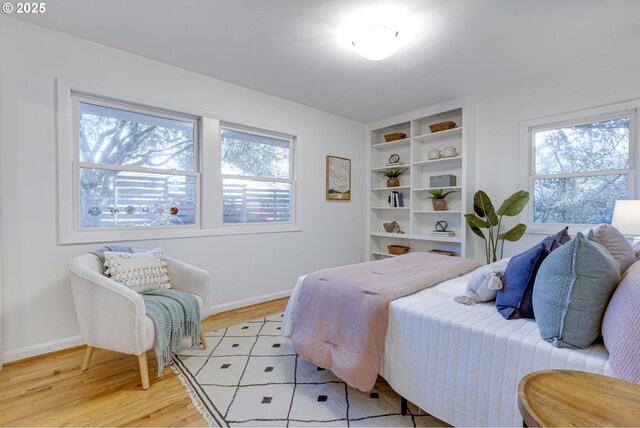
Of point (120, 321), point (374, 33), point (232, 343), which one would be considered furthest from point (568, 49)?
point (120, 321)

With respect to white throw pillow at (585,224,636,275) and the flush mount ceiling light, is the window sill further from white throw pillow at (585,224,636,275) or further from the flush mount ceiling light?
white throw pillow at (585,224,636,275)

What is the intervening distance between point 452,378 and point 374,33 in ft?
7.02

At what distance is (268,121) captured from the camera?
3.49 metres

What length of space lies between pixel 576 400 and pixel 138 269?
2.43 m

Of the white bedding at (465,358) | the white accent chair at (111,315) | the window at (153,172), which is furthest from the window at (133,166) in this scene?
the white bedding at (465,358)

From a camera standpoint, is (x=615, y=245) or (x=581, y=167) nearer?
(x=615, y=245)

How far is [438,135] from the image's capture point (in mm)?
3896

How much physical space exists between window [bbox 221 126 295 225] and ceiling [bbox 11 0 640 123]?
618 mm

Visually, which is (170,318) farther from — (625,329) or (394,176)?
(394,176)

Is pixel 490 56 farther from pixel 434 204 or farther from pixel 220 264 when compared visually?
pixel 220 264

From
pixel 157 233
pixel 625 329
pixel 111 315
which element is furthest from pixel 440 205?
pixel 111 315

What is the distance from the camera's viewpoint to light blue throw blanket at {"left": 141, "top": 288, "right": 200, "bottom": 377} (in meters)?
1.84

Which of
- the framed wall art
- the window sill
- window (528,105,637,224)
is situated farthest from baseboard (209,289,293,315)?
window (528,105,637,224)

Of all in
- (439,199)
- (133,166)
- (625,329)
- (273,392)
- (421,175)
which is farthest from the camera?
(421,175)
